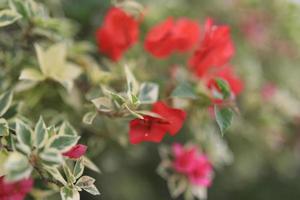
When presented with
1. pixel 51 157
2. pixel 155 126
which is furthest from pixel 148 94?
pixel 51 157

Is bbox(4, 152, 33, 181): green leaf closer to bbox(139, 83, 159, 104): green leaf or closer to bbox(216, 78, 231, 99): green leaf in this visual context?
bbox(139, 83, 159, 104): green leaf

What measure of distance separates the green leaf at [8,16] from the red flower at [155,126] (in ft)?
0.88

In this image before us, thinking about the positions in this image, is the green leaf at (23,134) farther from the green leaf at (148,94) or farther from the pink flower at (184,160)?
the pink flower at (184,160)

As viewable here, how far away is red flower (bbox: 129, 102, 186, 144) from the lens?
0.87m

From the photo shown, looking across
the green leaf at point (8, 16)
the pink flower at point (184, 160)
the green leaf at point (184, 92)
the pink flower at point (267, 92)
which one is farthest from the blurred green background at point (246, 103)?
the green leaf at point (8, 16)

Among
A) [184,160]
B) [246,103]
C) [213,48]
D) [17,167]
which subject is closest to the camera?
[17,167]

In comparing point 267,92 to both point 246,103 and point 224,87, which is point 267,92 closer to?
point 246,103

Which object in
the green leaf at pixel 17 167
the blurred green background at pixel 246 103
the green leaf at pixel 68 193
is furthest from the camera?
the blurred green background at pixel 246 103

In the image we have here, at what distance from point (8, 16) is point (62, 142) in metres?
0.29

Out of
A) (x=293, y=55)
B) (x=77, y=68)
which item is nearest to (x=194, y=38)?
(x=77, y=68)

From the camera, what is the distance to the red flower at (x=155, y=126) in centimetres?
87

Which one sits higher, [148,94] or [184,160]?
[148,94]

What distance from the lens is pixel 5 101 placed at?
0.87 m

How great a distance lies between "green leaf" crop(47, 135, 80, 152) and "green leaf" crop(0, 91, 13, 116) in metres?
0.16
